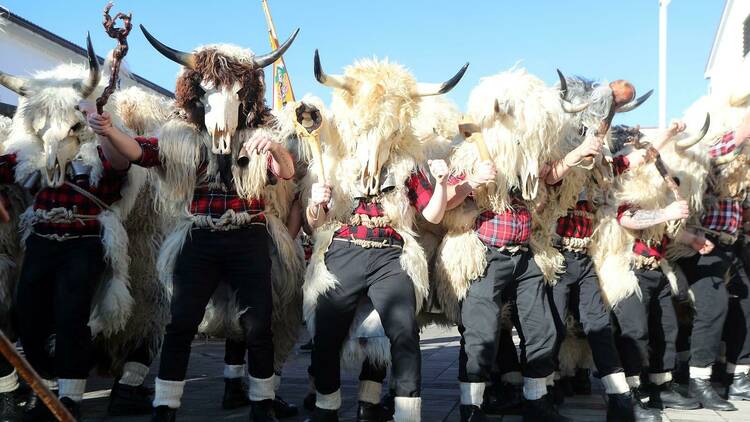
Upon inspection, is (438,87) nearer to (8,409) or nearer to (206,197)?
(206,197)

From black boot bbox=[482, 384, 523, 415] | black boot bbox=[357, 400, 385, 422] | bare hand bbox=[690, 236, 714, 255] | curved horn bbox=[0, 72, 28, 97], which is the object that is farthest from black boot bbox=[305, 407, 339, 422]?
bare hand bbox=[690, 236, 714, 255]

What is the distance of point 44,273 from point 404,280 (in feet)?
6.67

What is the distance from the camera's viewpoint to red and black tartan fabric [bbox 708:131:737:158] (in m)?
4.83

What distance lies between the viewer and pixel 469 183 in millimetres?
3781

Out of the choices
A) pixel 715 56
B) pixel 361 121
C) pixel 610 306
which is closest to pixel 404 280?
pixel 361 121

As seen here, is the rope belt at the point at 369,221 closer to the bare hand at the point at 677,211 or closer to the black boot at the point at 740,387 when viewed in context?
the bare hand at the point at 677,211

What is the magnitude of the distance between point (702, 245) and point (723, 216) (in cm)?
34

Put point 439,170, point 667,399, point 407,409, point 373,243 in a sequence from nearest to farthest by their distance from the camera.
Answer: point 407,409
point 439,170
point 373,243
point 667,399

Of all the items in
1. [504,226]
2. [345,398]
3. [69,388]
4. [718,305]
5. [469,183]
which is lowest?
[345,398]

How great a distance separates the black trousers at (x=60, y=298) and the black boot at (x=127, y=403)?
485mm

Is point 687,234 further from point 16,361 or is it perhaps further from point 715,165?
point 16,361

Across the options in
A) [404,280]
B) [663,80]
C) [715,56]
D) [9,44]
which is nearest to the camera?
[404,280]

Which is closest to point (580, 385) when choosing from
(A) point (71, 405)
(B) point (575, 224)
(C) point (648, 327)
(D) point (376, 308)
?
(C) point (648, 327)

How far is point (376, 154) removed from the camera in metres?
3.57
